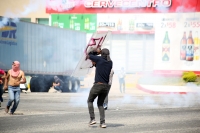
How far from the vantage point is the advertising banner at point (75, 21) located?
4421cm

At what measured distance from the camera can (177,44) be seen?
133 feet

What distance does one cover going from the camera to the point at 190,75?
36844mm

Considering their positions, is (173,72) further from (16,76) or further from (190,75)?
(16,76)

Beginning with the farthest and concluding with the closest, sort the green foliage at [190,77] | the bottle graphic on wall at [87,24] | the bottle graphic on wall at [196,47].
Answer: the bottle graphic on wall at [87,24] < the bottle graphic on wall at [196,47] < the green foliage at [190,77]

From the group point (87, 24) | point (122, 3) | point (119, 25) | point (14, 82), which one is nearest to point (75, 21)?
point (87, 24)

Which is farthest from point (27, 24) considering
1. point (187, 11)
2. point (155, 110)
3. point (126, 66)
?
point (126, 66)

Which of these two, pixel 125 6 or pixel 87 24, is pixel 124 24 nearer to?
pixel 87 24

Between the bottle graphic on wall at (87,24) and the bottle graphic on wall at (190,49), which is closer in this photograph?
the bottle graphic on wall at (190,49)

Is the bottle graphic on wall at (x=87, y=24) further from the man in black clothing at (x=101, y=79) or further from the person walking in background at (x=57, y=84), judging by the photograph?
the man in black clothing at (x=101, y=79)

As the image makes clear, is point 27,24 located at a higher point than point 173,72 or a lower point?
higher

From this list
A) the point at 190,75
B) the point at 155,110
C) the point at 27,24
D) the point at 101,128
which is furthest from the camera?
the point at 190,75

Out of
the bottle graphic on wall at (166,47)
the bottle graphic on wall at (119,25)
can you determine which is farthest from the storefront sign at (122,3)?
the bottle graphic on wall at (119,25)

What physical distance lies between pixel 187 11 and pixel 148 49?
51.6ft

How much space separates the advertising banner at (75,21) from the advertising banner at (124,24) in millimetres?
735
